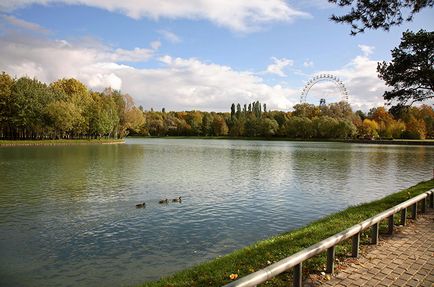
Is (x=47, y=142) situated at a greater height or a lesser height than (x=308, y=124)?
lesser

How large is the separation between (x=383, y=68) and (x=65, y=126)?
76837 millimetres

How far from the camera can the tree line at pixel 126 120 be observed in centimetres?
8044

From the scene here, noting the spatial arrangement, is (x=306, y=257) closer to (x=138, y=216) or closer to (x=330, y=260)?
(x=330, y=260)

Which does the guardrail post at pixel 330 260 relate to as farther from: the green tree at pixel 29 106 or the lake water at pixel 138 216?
the green tree at pixel 29 106

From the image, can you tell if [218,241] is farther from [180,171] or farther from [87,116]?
[87,116]

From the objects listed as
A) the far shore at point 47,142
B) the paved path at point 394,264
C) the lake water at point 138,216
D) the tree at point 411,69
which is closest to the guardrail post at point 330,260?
the paved path at point 394,264

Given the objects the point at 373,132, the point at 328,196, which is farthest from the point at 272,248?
the point at 373,132

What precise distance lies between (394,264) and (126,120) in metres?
106

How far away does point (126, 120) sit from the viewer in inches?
4274

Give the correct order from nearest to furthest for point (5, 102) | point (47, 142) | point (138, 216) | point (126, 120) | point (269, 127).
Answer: point (138, 216)
point (5, 102)
point (47, 142)
point (126, 120)
point (269, 127)

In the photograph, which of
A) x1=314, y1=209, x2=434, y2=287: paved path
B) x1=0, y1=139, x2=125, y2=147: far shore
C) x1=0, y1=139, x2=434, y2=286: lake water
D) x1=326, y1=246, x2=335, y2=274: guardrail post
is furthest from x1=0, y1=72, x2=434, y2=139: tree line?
x1=326, y1=246, x2=335, y2=274: guardrail post

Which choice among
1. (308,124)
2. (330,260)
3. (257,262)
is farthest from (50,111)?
(308,124)

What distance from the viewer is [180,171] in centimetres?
3484

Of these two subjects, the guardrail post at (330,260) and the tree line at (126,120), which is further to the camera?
the tree line at (126,120)
